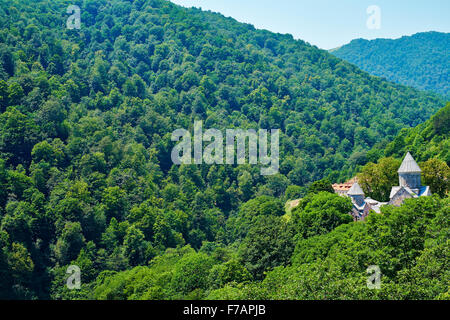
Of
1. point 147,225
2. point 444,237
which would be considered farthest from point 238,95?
point 444,237

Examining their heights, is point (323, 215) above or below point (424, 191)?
below

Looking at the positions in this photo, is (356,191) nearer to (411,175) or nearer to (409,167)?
(411,175)

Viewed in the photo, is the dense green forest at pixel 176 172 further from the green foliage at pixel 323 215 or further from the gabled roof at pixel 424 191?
the gabled roof at pixel 424 191

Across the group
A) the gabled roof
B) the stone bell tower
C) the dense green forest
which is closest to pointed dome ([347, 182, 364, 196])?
the dense green forest

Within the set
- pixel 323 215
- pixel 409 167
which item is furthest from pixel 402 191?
pixel 323 215

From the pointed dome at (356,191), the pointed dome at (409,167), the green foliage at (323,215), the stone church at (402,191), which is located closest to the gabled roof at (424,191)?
the stone church at (402,191)

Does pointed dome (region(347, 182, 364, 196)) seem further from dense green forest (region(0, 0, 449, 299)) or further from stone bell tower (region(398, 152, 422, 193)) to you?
stone bell tower (region(398, 152, 422, 193))
